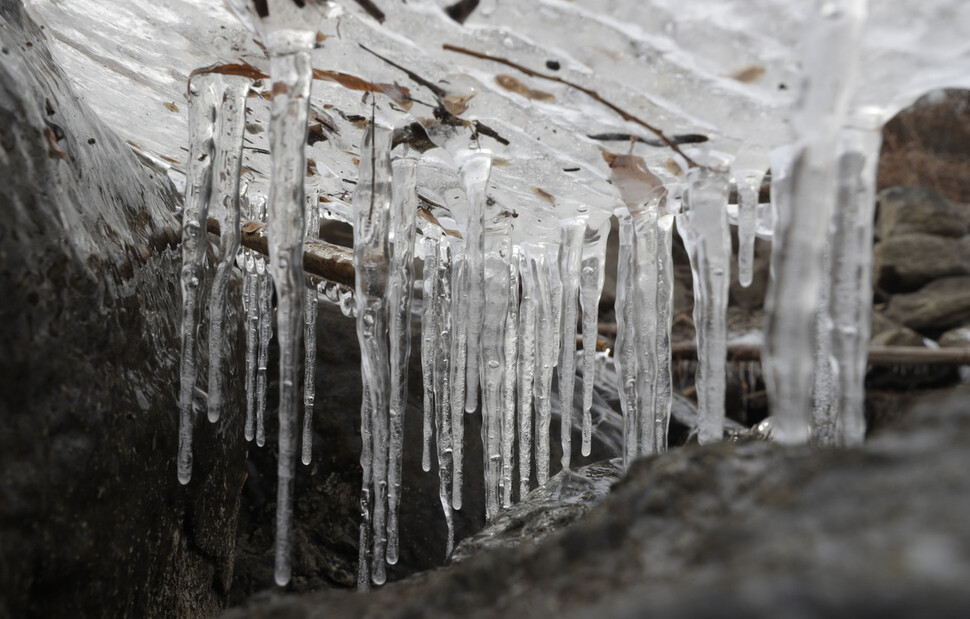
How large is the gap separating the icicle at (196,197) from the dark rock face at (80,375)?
20 centimetres

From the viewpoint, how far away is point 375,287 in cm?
220

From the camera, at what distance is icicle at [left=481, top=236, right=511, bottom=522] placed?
276 cm

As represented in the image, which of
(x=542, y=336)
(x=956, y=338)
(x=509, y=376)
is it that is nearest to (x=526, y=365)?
(x=509, y=376)

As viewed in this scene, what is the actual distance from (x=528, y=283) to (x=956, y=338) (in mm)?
8377

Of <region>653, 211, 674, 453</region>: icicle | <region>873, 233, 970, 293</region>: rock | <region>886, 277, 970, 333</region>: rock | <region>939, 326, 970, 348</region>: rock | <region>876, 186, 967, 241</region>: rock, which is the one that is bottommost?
A: <region>939, 326, 970, 348</region>: rock

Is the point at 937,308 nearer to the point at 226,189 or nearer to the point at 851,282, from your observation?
the point at 851,282

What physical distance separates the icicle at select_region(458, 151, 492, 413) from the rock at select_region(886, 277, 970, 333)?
9109 millimetres

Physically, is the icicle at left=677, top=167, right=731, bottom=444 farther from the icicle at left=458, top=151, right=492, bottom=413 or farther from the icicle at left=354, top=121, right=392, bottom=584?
the icicle at left=354, top=121, right=392, bottom=584

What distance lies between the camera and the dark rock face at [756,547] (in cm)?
58

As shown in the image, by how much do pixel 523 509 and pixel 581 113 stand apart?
1177 mm

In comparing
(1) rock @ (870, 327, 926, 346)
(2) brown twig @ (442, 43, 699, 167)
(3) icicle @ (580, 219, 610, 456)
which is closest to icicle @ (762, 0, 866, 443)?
(2) brown twig @ (442, 43, 699, 167)

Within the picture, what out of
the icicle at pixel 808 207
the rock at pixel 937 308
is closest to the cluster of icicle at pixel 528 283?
the icicle at pixel 808 207

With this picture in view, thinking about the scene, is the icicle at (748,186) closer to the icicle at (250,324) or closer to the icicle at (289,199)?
the icicle at (289,199)

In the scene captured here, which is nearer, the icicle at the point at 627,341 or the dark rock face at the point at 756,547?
the dark rock face at the point at 756,547
